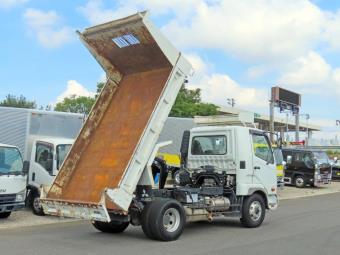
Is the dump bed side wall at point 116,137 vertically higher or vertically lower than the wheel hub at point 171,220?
higher

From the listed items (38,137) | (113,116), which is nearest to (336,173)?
(38,137)

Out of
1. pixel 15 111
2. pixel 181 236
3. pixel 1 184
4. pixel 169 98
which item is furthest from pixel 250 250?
pixel 15 111

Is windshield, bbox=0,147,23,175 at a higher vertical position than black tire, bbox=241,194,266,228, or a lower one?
higher

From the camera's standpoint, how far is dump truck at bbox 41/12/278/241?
1027 cm

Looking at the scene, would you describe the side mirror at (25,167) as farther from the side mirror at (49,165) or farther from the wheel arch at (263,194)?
the wheel arch at (263,194)

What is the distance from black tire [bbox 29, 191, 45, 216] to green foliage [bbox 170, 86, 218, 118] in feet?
96.3

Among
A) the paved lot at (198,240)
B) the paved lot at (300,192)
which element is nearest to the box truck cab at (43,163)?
the paved lot at (198,240)

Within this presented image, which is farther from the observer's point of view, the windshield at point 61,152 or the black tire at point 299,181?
the black tire at point 299,181

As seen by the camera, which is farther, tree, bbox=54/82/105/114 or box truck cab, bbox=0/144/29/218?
tree, bbox=54/82/105/114

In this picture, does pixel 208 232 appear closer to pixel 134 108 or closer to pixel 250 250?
pixel 250 250

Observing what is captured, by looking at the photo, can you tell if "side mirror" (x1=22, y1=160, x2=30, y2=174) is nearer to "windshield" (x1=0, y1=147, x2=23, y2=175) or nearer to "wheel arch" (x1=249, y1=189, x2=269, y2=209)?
"windshield" (x1=0, y1=147, x2=23, y2=175)

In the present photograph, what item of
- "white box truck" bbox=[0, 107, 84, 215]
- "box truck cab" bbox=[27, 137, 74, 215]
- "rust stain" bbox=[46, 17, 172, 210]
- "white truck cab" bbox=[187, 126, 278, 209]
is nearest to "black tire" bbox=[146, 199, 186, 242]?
"rust stain" bbox=[46, 17, 172, 210]

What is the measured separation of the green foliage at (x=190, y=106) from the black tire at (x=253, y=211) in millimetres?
31867

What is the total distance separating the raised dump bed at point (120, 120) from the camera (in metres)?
10.2
